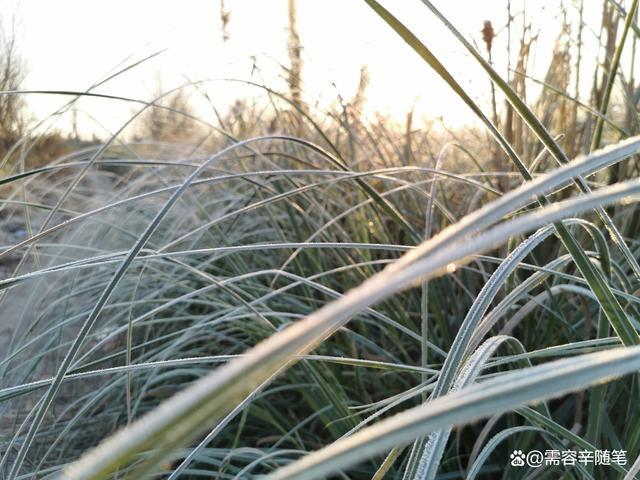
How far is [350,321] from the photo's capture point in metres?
1.20

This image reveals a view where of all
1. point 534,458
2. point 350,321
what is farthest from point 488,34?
point 534,458

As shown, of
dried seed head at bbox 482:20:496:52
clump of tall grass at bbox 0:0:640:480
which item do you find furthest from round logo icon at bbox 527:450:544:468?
dried seed head at bbox 482:20:496:52

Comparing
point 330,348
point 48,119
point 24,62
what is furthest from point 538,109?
point 24,62

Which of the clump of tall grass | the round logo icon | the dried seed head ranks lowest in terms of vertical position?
the round logo icon

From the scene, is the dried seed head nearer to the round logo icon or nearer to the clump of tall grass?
the clump of tall grass

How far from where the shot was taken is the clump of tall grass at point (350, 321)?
204 mm

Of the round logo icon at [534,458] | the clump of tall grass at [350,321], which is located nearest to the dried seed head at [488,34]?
the clump of tall grass at [350,321]

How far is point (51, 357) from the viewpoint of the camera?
3.92ft

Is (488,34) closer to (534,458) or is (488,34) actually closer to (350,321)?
(350,321)

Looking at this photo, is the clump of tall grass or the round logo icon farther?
the round logo icon

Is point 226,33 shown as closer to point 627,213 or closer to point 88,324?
point 627,213

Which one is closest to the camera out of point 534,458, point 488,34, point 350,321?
point 534,458

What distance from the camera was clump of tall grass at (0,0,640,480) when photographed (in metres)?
0.20

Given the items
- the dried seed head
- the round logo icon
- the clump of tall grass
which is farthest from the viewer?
the dried seed head
